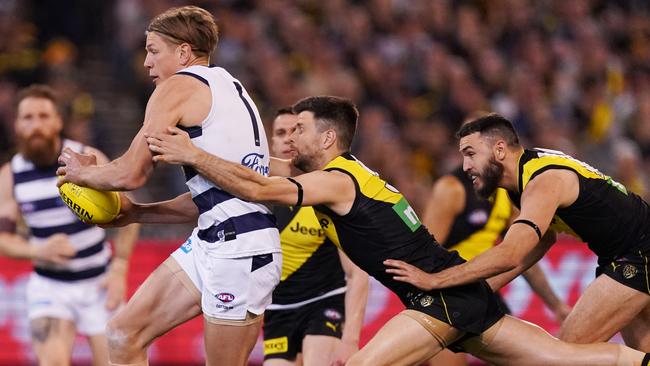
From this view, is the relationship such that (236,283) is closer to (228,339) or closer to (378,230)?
(228,339)

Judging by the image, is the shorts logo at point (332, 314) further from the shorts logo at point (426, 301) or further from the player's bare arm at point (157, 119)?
the player's bare arm at point (157, 119)

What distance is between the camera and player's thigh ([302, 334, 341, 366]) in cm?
805

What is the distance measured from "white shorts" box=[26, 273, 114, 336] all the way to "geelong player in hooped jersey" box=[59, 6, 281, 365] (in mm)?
2272

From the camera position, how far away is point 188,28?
6.71 meters

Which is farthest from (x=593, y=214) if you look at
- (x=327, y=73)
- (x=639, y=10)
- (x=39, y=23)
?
(x=639, y=10)

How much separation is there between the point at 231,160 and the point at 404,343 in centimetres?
150

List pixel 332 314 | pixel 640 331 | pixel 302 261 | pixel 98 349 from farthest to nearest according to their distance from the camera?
pixel 98 349
pixel 302 261
pixel 332 314
pixel 640 331

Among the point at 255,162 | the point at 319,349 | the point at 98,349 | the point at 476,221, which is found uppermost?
the point at 255,162

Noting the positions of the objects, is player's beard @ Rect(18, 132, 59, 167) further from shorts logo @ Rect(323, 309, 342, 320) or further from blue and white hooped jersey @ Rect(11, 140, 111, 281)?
shorts logo @ Rect(323, 309, 342, 320)

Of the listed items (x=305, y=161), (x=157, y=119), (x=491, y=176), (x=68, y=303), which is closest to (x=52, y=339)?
(x=68, y=303)

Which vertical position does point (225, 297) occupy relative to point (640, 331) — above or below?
below

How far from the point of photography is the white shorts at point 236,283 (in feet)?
21.5

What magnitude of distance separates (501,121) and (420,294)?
1279 millimetres

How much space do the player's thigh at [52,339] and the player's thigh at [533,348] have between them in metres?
3.45
